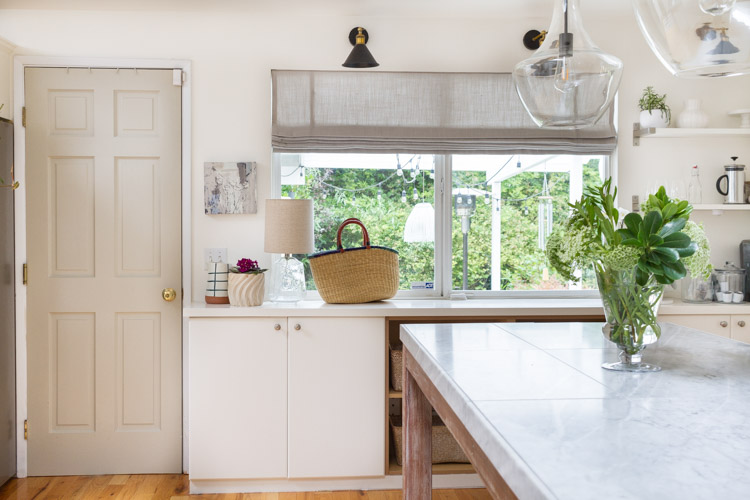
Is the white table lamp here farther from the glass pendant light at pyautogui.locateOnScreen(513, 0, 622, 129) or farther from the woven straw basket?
the glass pendant light at pyautogui.locateOnScreen(513, 0, 622, 129)

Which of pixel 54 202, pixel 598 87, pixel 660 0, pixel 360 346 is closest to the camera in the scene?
pixel 660 0

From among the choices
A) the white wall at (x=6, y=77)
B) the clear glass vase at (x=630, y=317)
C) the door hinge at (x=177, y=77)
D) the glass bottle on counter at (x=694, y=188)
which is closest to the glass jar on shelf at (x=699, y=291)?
the glass bottle on counter at (x=694, y=188)

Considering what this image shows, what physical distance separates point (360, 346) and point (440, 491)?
80 centimetres

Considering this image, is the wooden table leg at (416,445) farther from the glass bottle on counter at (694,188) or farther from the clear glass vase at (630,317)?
the glass bottle on counter at (694,188)

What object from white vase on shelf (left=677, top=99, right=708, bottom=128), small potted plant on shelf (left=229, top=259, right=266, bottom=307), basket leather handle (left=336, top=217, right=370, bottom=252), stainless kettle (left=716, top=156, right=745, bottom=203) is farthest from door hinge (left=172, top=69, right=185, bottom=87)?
stainless kettle (left=716, top=156, right=745, bottom=203)

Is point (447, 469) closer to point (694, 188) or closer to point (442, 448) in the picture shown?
point (442, 448)

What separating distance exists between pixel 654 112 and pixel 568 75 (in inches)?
87.0

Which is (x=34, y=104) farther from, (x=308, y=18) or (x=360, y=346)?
(x=360, y=346)

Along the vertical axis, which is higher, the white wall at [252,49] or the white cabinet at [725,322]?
the white wall at [252,49]

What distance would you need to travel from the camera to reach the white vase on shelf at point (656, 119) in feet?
11.0

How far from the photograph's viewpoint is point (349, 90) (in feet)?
10.9

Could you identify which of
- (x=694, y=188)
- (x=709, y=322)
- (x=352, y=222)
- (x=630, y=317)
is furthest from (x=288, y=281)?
(x=694, y=188)

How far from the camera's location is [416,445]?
197 cm

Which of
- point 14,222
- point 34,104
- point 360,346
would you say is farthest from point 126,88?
point 360,346
